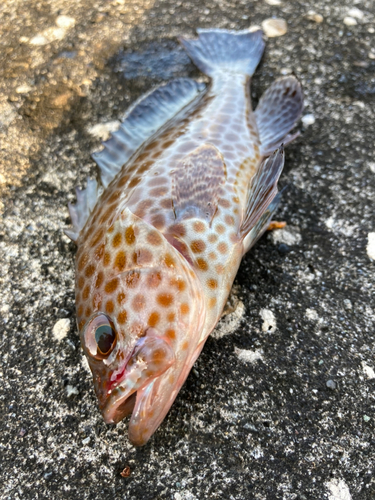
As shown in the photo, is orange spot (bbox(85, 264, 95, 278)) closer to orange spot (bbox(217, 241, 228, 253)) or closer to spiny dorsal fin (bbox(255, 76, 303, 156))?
orange spot (bbox(217, 241, 228, 253))

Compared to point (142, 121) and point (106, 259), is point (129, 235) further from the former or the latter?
point (142, 121)

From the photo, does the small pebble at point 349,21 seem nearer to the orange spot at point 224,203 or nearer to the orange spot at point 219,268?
the orange spot at point 224,203

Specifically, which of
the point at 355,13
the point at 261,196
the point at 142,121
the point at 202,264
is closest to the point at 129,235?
the point at 202,264

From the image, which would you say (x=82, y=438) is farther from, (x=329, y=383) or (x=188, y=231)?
(x=329, y=383)

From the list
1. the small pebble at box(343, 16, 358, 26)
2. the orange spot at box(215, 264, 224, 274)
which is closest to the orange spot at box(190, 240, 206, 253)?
the orange spot at box(215, 264, 224, 274)

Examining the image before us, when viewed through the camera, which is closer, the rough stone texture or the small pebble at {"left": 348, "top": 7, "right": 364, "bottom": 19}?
the rough stone texture

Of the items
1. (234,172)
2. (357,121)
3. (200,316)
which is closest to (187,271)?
(200,316)

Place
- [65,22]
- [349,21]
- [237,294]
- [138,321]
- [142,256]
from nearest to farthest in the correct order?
[138,321]
[142,256]
[237,294]
[65,22]
[349,21]

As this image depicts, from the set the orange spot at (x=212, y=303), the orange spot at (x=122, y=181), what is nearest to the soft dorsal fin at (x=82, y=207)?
the orange spot at (x=122, y=181)
